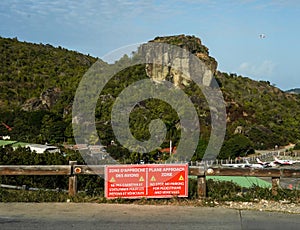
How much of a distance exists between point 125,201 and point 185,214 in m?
1.50

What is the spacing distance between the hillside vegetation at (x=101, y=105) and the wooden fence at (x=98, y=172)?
66.7 feet

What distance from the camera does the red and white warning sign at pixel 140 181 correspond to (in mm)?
9750

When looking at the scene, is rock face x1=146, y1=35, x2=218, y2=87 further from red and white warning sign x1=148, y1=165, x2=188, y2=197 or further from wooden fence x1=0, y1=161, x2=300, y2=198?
red and white warning sign x1=148, y1=165, x2=188, y2=197

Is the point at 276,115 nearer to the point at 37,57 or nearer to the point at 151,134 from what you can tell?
the point at 37,57

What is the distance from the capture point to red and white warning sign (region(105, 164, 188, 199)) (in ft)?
32.0

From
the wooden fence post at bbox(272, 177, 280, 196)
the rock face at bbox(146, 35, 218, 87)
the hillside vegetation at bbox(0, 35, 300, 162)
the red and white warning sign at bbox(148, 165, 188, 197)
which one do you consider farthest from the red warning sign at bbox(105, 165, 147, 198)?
the rock face at bbox(146, 35, 218, 87)

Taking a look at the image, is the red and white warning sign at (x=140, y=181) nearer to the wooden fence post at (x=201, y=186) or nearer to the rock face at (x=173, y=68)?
the wooden fence post at (x=201, y=186)

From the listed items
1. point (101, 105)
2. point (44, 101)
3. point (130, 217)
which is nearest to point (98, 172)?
point (130, 217)

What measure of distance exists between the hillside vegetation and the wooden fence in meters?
20.3

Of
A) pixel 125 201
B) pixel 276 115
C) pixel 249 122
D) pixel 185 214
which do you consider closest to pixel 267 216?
pixel 185 214

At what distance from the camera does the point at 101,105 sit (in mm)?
62156

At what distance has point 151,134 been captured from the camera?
35.1 metres

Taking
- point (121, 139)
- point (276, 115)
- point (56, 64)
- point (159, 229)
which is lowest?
point (159, 229)

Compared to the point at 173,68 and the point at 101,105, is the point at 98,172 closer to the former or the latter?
the point at 101,105
